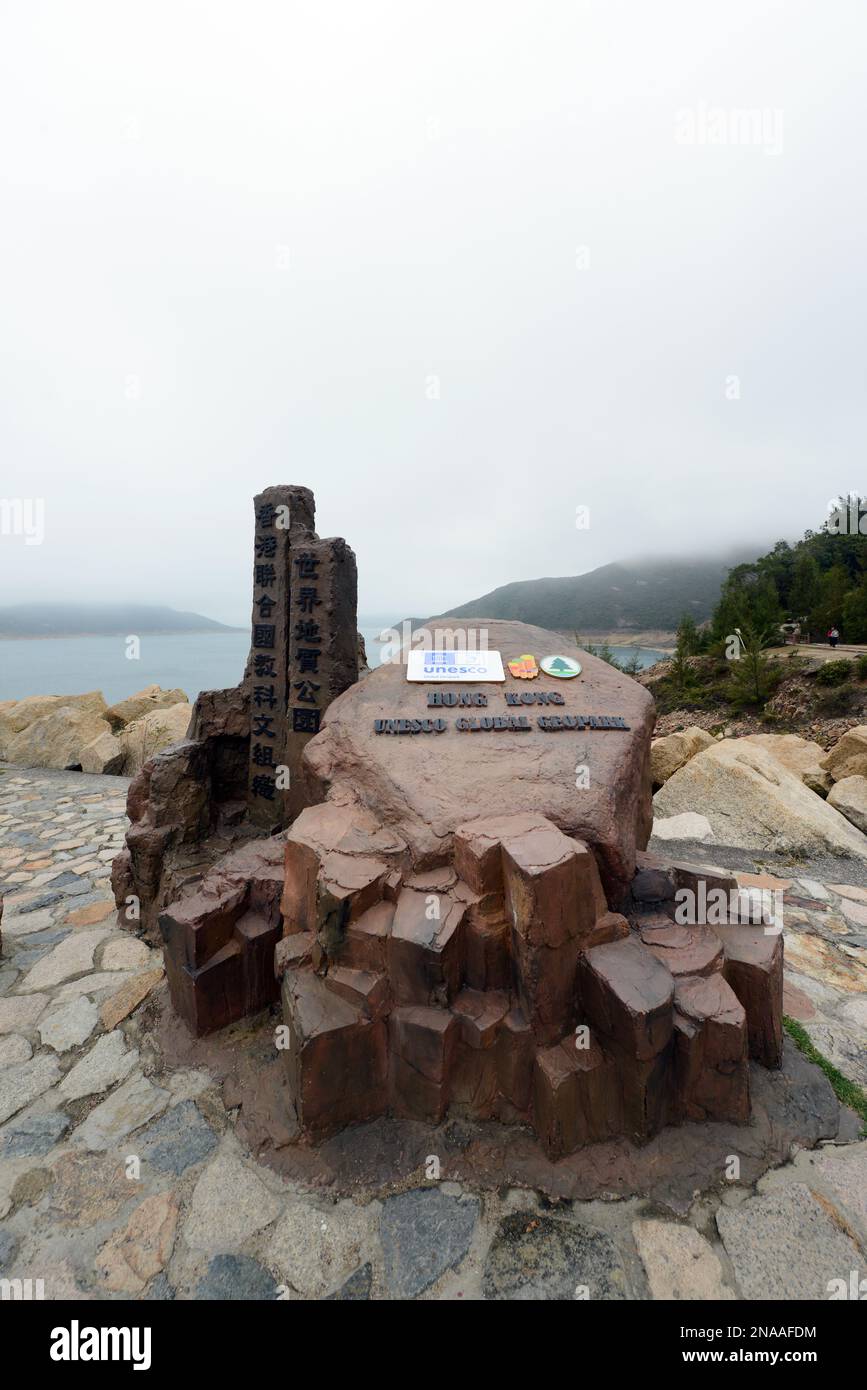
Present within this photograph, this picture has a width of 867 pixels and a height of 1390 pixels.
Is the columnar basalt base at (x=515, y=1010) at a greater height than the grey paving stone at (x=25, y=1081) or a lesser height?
greater

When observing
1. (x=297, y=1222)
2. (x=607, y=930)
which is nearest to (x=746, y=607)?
(x=607, y=930)

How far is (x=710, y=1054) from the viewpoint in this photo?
8.42 ft

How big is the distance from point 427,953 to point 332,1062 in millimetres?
686

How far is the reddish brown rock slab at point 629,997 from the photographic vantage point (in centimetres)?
242

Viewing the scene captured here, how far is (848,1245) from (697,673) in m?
22.7

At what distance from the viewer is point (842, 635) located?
26.1 meters

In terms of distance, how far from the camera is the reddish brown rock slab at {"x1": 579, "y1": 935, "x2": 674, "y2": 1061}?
242cm

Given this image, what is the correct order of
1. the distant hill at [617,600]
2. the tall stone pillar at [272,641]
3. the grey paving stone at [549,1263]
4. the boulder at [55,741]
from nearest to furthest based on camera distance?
the grey paving stone at [549,1263], the tall stone pillar at [272,641], the boulder at [55,741], the distant hill at [617,600]

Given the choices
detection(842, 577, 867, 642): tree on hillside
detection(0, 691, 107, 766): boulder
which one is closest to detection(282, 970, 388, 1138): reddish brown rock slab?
detection(0, 691, 107, 766): boulder

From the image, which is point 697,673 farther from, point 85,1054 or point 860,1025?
point 85,1054

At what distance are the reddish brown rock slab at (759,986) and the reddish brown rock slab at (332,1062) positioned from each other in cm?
183

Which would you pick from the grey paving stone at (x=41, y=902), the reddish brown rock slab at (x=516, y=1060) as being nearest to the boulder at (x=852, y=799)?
the reddish brown rock slab at (x=516, y=1060)

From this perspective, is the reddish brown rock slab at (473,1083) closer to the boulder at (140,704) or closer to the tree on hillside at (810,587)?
the boulder at (140,704)
